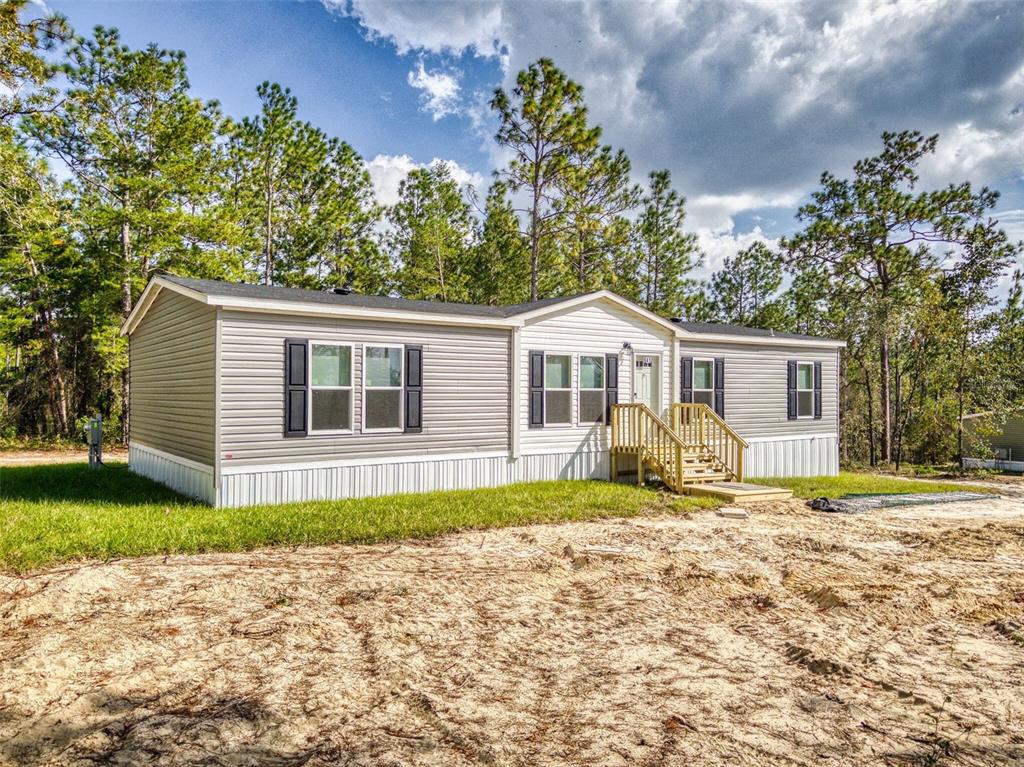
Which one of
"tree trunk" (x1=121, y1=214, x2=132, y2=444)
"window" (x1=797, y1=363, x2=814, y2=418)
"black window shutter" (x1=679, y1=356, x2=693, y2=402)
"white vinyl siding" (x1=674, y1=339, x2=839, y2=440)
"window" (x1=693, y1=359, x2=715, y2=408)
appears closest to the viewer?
"black window shutter" (x1=679, y1=356, x2=693, y2=402)

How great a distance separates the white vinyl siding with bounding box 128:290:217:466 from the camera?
889cm

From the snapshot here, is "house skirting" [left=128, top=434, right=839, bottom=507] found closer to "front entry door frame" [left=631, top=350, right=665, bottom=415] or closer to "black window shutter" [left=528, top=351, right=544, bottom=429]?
"black window shutter" [left=528, top=351, right=544, bottom=429]

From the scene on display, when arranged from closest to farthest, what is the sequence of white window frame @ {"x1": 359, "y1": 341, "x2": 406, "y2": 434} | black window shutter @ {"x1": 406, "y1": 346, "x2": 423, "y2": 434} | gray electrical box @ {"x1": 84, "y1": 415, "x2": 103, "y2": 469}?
white window frame @ {"x1": 359, "y1": 341, "x2": 406, "y2": 434} < black window shutter @ {"x1": 406, "y1": 346, "x2": 423, "y2": 434} < gray electrical box @ {"x1": 84, "y1": 415, "x2": 103, "y2": 469}

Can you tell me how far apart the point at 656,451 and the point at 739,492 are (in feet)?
5.87

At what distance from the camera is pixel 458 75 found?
→ 1861 centimetres

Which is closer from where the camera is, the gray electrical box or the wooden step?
the wooden step

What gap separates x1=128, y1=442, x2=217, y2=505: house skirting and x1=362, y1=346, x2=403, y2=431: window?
240cm

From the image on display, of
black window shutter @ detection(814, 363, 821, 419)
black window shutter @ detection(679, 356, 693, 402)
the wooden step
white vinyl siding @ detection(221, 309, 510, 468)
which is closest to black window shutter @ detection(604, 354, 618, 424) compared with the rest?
black window shutter @ detection(679, 356, 693, 402)

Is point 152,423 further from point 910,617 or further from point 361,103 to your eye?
point 910,617

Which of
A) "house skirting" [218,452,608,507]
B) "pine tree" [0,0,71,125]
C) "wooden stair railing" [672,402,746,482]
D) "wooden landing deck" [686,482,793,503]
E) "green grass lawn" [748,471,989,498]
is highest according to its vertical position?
"pine tree" [0,0,71,125]

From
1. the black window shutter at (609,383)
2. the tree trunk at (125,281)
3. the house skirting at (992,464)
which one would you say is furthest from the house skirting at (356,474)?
the house skirting at (992,464)

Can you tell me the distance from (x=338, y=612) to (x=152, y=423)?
8866mm

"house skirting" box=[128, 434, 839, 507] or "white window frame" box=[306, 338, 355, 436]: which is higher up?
"white window frame" box=[306, 338, 355, 436]

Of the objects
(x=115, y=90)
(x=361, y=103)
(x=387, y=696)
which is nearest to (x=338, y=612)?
(x=387, y=696)
